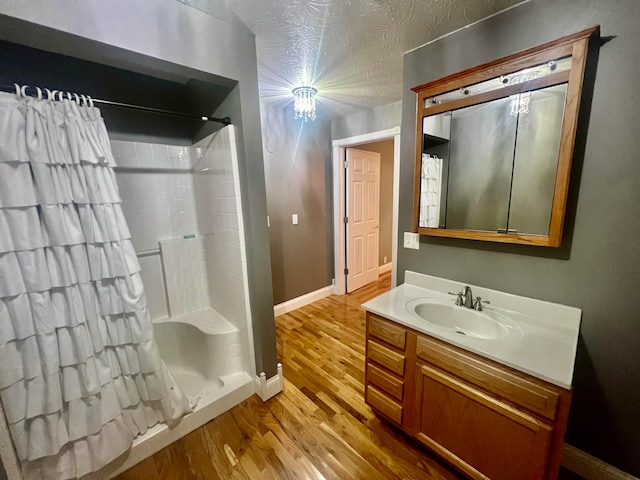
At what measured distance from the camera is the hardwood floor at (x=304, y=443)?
135cm

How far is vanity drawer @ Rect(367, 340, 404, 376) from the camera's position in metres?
1.39

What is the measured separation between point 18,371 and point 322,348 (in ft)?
6.37

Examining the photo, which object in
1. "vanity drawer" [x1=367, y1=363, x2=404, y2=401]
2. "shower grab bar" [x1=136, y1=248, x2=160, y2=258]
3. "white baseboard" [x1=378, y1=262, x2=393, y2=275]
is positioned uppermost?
"shower grab bar" [x1=136, y1=248, x2=160, y2=258]

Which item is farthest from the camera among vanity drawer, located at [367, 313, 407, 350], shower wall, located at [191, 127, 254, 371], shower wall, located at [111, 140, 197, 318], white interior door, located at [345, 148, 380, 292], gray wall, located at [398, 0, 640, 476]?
white interior door, located at [345, 148, 380, 292]

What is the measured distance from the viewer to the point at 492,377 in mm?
1056

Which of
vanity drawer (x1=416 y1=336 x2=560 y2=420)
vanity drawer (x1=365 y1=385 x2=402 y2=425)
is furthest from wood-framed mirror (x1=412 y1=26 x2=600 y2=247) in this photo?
vanity drawer (x1=365 y1=385 x2=402 y2=425)

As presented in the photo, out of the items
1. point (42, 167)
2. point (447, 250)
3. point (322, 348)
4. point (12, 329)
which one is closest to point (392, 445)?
point (322, 348)

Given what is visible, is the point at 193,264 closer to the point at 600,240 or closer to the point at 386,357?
the point at 386,357

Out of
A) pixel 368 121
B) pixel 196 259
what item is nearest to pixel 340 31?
pixel 368 121

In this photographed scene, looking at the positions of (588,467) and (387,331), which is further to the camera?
(387,331)

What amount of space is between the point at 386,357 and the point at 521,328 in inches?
27.2

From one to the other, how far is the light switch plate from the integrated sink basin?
0.39 meters

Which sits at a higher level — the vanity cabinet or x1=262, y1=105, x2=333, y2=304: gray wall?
x1=262, y1=105, x2=333, y2=304: gray wall

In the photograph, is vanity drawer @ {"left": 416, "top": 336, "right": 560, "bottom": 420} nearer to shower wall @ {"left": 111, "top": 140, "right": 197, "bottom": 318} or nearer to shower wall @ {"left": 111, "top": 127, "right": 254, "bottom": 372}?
shower wall @ {"left": 111, "top": 127, "right": 254, "bottom": 372}
